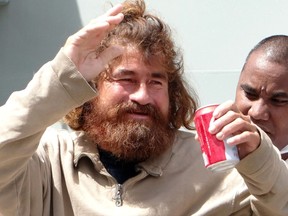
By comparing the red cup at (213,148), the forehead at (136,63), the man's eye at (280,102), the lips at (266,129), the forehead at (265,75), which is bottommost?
the lips at (266,129)

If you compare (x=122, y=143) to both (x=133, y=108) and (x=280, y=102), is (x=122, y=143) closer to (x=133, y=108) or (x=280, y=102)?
(x=133, y=108)

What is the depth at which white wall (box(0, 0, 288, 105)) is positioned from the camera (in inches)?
141

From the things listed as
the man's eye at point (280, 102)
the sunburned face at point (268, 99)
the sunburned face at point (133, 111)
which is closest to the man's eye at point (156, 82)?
the sunburned face at point (133, 111)

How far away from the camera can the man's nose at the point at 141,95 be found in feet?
7.61

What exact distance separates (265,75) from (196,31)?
1162 millimetres

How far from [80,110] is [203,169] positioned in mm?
491

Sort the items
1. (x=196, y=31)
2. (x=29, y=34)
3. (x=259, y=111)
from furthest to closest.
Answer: (x=29, y=34) < (x=196, y=31) < (x=259, y=111)

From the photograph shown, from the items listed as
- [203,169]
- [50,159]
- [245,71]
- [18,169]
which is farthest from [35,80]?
[245,71]

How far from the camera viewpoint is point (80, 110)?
99.6 inches

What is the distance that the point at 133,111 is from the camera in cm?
234

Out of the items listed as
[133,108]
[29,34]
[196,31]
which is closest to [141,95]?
[133,108]

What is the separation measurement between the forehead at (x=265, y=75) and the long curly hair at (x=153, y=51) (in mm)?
239

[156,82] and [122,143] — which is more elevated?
[156,82]

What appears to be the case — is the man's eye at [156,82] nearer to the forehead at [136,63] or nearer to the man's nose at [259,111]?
the forehead at [136,63]
